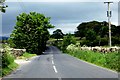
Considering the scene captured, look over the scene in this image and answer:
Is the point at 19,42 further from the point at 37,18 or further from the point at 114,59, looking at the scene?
the point at 114,59

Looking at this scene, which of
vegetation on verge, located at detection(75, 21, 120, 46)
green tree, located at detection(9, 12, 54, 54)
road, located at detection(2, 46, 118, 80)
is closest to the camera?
road, located at detection(2, 46, 118, 80)

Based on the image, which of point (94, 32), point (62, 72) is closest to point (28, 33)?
point (94, 32)

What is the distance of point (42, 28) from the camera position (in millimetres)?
83500

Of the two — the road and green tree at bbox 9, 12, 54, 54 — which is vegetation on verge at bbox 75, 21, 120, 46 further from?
the road

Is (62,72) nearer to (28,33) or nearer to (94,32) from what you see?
(28,33)

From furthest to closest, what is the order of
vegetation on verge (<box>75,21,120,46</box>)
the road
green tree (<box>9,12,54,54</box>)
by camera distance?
vegetation on verge (<box>75,21,120,46</box>) < green tree (<box>9,12,54,54</box>) < the road

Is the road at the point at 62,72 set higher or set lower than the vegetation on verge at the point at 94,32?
lower

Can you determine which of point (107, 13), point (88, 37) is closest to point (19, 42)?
point (107, 13)

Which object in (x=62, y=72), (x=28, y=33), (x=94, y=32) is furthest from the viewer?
(x=94, y=32)

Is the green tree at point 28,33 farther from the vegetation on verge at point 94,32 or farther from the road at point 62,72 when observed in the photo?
the road at point 62,72

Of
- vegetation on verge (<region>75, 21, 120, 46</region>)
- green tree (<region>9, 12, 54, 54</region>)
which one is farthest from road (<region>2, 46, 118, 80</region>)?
vegetation on verge (<region>75, 21, 120, 46</region>)

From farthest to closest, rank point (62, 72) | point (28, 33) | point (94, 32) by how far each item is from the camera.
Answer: point (94, 32), point (28, 33), point (62, 72)

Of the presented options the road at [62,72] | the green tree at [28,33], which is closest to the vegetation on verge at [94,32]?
the green tree at [28,33]

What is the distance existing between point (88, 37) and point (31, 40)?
48886 mm
